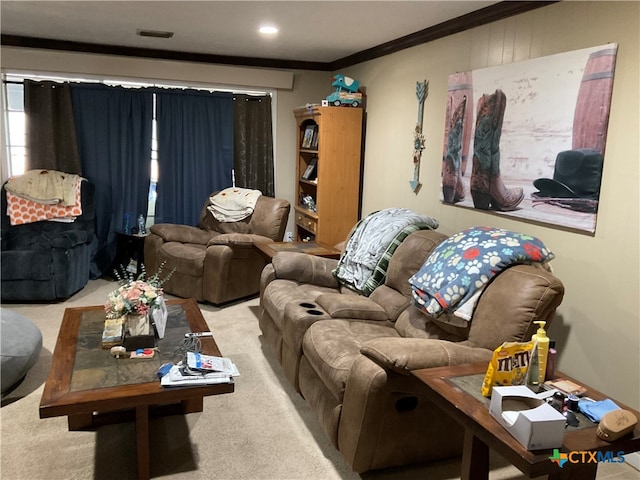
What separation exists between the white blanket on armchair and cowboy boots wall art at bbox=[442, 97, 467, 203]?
6.90 feet

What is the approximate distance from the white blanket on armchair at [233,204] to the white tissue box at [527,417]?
12.4ft

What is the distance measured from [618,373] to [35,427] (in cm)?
281

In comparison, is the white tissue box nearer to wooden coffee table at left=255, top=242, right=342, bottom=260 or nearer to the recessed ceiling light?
wooden coffee table at left=255, top=242, right=342, bottom=260

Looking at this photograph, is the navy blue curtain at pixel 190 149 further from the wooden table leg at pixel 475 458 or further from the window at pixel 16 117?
the wooden table leg at pixel 475 458

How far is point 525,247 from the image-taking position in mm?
2424

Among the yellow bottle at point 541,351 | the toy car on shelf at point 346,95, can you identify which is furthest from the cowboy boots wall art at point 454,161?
the yellow bottle at point 541,351

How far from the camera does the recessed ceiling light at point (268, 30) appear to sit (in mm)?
3896

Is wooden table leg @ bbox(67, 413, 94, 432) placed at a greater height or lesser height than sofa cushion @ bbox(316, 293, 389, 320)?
lesser

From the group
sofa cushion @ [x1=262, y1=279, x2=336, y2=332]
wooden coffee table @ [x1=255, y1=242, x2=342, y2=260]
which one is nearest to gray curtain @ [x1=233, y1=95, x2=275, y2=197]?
wooden coffee table @ [x1=255, y1=242, x2=342, y2=260]

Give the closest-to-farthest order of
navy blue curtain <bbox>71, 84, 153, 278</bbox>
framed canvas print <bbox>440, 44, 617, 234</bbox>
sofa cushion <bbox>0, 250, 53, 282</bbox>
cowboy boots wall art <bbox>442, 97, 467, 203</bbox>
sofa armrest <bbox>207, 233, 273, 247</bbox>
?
framed canvas print <bbox>440, 44, 617, 234</bbox> → cowboy boots wall art <bbox>442, 97, 467, 203</bbox> → sofa cushion <bbox>0, 250, 53, 282</bbox> → sofa armrest <bbox>207, 233, 273, 247</bbox> → navy blue curtain <bbox>71, 84, 153, 278</bbox>

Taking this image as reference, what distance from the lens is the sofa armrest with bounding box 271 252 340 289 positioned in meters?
3.60

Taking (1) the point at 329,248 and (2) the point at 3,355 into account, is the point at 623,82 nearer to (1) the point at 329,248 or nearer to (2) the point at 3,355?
(1) the point at 329,248

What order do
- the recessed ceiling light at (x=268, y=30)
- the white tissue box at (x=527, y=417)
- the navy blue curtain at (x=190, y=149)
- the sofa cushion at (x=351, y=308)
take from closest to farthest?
1. the white tissue box at (x=527, y=417)
2. the sofa cushion at (x=351, y=308)
3. the recessed ceiling light at (x=268, y=30)
4. the navy blue curtain at (x=190, y=149)

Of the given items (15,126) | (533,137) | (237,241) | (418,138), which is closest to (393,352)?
(533,137)
